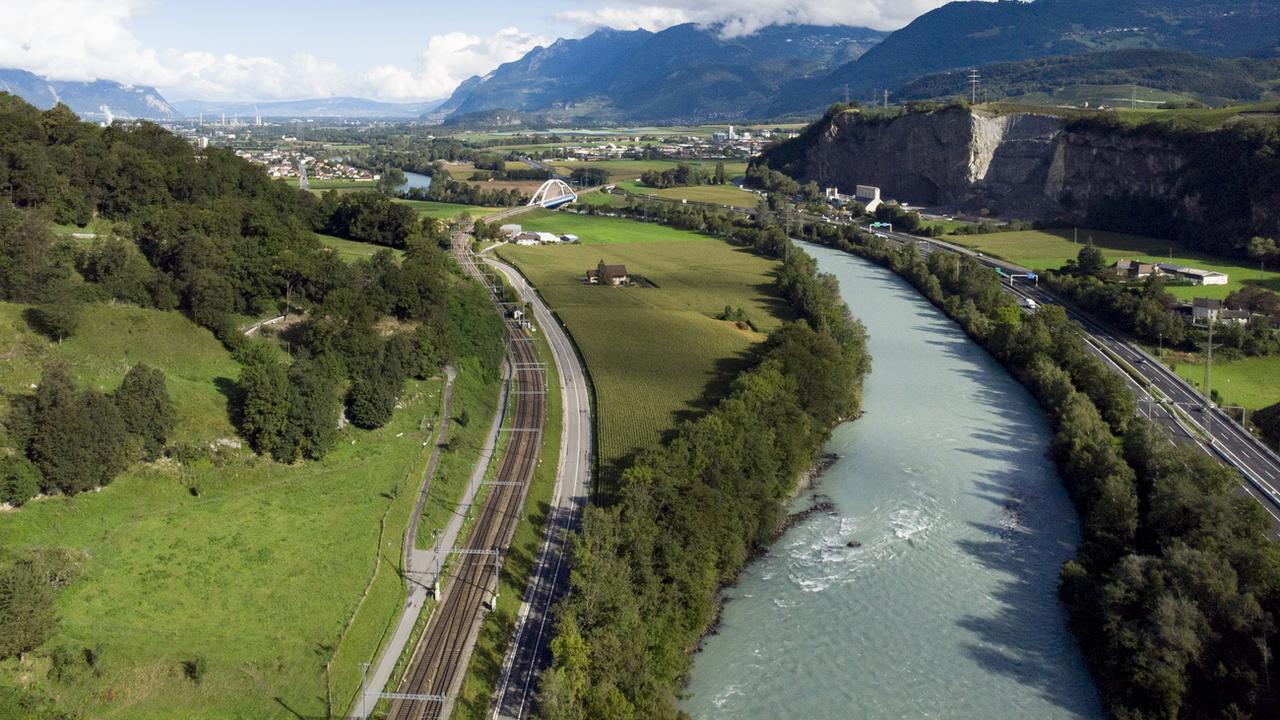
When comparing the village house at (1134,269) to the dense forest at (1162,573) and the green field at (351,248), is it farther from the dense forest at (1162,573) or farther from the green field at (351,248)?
the green field at (351,248)

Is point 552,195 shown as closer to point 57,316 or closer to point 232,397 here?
point 232,397

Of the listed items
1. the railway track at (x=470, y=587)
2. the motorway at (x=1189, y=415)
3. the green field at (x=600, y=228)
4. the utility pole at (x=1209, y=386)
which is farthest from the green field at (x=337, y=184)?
the utility pole at (x=1209, y=386)

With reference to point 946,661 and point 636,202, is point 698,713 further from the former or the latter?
point 636,202

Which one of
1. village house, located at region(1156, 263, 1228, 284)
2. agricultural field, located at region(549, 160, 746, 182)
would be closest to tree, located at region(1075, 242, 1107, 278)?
village house, located at region(1156, 263, 1228, 284)

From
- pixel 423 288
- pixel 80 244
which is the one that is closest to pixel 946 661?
pixel 423 288

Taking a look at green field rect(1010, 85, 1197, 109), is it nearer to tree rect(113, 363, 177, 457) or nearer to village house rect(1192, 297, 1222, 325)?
village house rect(1192, 297, 1222, 325)

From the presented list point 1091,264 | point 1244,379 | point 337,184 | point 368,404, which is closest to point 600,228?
point 337,184
